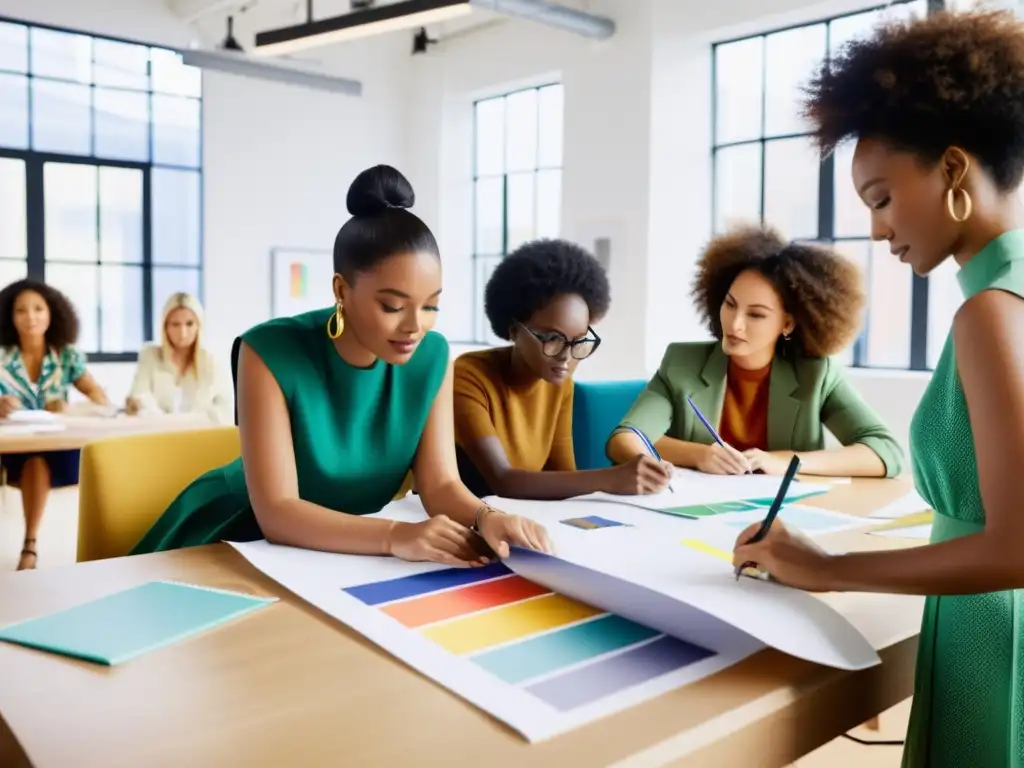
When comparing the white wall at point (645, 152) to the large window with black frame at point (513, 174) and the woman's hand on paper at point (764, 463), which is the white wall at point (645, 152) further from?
the woman's hand on paper at point (764, 463)

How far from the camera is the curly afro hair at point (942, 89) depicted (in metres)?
1.00

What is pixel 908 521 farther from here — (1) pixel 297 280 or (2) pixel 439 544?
(1) pixel 297 280

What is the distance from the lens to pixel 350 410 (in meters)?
1.63

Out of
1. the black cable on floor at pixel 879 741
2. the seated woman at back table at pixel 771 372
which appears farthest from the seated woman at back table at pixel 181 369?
the black cable on floor at pixel 879 741

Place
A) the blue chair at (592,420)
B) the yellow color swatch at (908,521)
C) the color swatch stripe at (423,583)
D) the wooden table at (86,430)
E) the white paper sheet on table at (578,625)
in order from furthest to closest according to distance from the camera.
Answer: the wooden table at (86,430)
the blue chair at (592,420)
the yellow color swatch at (908,521)
the color swatch stripe at (423,583)
the white paper sheet on table at (578,625)

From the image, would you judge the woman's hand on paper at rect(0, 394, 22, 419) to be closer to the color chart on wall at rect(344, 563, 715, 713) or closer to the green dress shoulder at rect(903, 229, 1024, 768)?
the color chart on wall at rect(344, 563, 715, 713)

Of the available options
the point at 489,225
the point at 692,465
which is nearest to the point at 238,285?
the point at 489,225

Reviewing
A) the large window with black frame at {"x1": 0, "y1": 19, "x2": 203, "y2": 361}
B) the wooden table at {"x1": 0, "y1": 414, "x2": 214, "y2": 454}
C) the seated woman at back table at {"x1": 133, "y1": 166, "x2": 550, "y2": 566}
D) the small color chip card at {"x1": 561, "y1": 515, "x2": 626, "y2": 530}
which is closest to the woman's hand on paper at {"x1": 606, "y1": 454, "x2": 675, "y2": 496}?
the small color chip card at {"x1": 561, "y1": 515, "x2": 626, "y2": 530}

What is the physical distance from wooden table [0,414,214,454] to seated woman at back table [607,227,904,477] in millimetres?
1660

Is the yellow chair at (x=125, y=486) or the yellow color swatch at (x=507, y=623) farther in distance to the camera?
the yellow chair at (x=125, y=486)

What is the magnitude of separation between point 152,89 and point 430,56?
2.50 metres

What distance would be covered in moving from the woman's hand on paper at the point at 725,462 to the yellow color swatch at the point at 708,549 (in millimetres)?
790

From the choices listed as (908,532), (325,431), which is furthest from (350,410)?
(908,532)

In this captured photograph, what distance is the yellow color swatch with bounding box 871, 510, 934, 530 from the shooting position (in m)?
1.55
